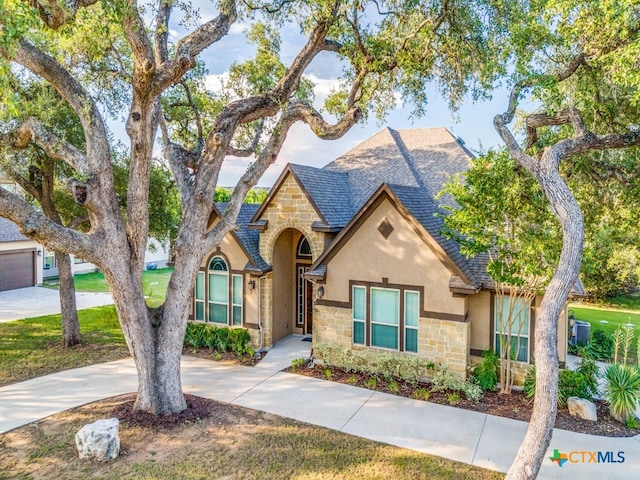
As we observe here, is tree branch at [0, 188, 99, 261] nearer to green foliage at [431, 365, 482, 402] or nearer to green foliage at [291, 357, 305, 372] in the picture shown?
green foliage at [291, 357, 305, 372]

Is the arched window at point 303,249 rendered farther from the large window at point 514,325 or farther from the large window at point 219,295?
the large window at point 514,325

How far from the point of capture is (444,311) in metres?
11.2

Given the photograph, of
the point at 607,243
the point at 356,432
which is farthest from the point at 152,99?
the point at 607,243

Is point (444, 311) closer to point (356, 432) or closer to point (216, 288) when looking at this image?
point (356, 432)

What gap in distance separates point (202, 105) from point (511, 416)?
1303 cm

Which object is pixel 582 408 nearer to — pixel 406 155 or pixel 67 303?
pixel 406 155

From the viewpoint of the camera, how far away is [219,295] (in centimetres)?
1473

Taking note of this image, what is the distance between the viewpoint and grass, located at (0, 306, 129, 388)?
1254cm

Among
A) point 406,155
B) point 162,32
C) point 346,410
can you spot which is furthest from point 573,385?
point 162,32

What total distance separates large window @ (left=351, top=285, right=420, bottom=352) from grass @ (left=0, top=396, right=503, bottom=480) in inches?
157

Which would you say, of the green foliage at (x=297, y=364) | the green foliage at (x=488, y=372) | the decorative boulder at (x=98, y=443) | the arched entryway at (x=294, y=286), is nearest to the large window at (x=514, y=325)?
the green foliage at (x=488, y=372)

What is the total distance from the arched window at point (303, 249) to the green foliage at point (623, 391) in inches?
391

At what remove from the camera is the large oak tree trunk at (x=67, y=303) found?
14.5 m


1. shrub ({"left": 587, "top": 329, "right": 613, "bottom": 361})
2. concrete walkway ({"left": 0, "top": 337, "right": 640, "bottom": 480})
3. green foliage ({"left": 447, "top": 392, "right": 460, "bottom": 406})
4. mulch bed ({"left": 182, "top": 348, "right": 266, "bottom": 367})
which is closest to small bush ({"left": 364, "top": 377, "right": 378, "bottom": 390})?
concrete walkway ({"left": 0, "top": 337, "right": 640, "bottom": 480})
